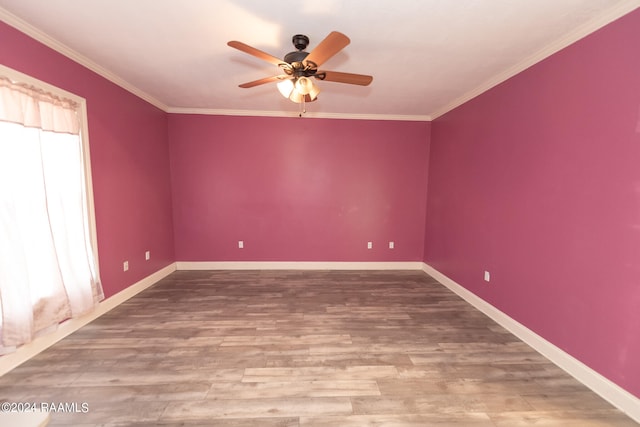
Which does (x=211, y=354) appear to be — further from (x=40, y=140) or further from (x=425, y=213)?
(x=425, y=213)

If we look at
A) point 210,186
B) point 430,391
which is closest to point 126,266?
point 210,186

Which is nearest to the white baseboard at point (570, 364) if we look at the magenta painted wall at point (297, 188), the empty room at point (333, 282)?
the empty room at point (333, 282)

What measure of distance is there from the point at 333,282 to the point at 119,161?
10.4ft

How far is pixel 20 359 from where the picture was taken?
1948 mm

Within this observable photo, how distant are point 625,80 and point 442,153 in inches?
88.7

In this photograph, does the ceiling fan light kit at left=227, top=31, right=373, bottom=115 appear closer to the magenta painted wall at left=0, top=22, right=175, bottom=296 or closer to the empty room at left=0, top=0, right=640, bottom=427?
the empty room at left=0, top=0, right=640, bottom=427

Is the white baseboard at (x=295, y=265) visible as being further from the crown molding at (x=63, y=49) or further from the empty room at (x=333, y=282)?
the crown molding at (x=63, y=49)

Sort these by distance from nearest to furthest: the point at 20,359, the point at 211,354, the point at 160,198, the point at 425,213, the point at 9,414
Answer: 1. the point at 9,414
2. the point at 20,359
3. the point at 211,354
4. the point at 160,198
5. the point at 425,213

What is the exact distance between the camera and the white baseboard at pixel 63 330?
1.90 m

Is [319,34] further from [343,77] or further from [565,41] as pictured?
[565,41]

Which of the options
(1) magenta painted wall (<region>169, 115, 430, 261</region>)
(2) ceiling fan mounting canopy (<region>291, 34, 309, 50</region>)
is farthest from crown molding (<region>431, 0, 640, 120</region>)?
(2) ceiling fan mounting canopy (<region>291, 34, 309, 50</region>)

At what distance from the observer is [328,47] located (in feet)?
5.33

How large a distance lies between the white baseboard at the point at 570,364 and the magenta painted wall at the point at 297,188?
5.78 ft

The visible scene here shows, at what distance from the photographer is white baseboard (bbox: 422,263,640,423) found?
5.18 feet
